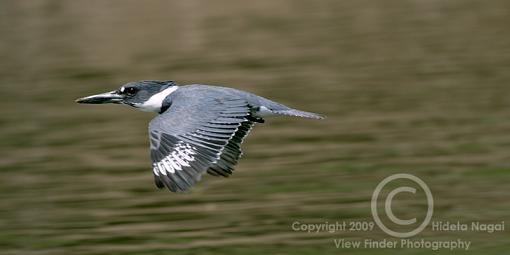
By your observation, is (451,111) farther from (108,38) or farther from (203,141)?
(108,38)

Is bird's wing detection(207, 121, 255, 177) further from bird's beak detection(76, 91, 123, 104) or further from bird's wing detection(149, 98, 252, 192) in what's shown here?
bird's beak detection(76, 91, 123, 104)

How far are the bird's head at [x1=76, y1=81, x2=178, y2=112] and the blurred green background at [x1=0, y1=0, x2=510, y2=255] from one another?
3.67 feet

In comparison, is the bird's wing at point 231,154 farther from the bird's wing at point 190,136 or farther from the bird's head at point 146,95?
the bird's head at point 146,95

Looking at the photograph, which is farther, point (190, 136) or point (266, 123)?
point (266, 123)

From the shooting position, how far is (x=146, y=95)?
834 cm

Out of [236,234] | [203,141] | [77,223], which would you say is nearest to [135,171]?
[77,223]

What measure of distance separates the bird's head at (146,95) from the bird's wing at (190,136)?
0.52 m

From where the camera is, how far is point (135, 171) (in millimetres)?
11703

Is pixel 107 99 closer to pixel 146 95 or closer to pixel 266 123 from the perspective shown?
pixel 146 95

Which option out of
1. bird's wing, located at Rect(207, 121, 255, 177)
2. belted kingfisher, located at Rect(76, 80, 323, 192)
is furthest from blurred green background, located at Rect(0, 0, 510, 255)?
belted kingfisher, located at Rect(76, 80, 323, 192)

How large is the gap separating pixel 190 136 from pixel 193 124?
0.41ft

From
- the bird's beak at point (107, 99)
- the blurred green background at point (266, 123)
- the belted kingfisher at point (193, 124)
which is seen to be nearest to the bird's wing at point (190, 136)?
the belted kingfisher at point (193, 124)

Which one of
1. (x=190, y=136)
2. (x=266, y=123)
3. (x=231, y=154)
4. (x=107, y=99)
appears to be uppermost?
(x=190, y=136)

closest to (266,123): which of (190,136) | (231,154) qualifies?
(231,154)
